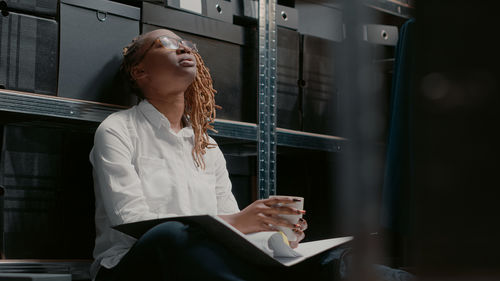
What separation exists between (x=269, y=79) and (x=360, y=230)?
1516 mm

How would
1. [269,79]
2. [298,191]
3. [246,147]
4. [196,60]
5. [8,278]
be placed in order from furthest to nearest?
[298,191]
[246,147]
[269,79]
[196,60]
[8,278]

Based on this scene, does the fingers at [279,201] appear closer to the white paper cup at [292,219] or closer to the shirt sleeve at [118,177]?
the white paper cup at [292,219]

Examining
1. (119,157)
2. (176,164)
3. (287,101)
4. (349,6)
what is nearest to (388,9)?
(287,101)

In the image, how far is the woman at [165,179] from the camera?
3.20 ft

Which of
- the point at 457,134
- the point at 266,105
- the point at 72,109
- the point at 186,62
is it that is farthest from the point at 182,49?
the point at 457,134

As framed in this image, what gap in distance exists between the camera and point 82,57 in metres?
1.40

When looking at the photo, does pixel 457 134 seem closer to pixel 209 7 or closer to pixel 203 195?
pixel 203 195

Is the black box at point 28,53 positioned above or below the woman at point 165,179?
above

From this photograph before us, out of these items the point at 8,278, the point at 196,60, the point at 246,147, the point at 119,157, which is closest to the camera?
the point at 8,278

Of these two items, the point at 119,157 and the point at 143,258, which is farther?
the point at 119,157

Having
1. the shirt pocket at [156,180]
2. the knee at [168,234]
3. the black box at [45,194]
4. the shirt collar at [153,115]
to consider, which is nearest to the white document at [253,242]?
the knee at [168,234]

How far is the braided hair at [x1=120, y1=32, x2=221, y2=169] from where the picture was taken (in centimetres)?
139

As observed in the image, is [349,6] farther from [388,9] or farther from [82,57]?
[388,9]

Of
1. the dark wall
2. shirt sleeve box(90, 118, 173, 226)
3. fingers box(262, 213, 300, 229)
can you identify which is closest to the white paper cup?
fingers box(262, 213, 300, 229)
